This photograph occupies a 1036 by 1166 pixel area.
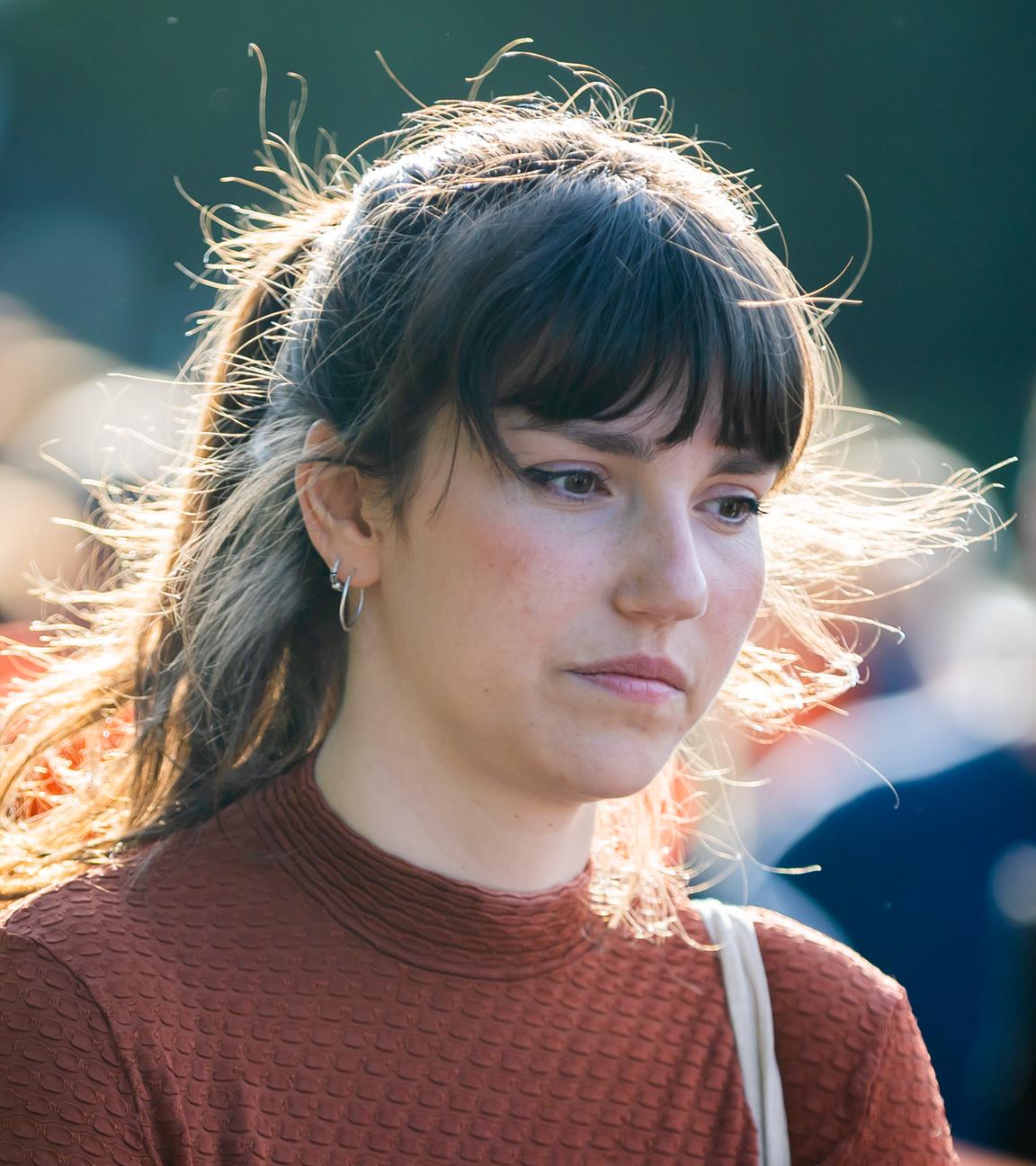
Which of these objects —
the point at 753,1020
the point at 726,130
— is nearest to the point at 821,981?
the point at 753,1020

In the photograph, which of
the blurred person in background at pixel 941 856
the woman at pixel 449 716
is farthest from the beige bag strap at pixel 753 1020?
the blurred person in background at pixel 941 856

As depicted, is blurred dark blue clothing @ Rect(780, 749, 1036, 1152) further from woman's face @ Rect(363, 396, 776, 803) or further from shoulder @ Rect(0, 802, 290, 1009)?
shoulder @ Rect(0, 802, 290, 1009)

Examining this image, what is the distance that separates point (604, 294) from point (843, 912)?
1602 millimetres

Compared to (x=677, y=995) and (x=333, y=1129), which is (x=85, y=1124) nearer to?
(x=333, y=1129)

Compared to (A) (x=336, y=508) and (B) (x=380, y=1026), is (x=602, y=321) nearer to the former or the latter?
(A) (x=336, y=508)

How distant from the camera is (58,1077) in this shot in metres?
1.26

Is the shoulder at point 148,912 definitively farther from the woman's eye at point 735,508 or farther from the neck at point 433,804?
the woman's eye at point 735,508

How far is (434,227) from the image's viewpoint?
1.45m

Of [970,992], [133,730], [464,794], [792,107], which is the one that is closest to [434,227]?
[464,794]

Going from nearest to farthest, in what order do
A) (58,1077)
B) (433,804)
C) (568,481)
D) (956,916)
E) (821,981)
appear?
(58,1077) < (568,481) < (433,804) < (821,981) < (956,916)

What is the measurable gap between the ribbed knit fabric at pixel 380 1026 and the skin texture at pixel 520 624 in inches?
2.7

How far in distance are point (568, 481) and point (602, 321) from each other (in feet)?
0.49

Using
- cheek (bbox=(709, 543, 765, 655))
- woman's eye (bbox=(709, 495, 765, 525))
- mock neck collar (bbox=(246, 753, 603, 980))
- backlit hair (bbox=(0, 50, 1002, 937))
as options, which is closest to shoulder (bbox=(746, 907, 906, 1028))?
backlit hair (bbox=(0, 50, 1002, 937))

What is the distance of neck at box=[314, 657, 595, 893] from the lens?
4.82ft
